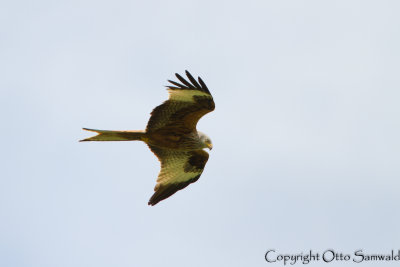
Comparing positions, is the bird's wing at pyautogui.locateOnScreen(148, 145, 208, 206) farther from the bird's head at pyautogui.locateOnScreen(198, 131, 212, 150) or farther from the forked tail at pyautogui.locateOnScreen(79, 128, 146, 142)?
the forked tail at pyautogui.locateOnScreen(79, 128, 146, 142)

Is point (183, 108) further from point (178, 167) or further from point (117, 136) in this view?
point (178, 167)

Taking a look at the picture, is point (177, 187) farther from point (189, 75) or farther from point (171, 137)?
point (189, 75)

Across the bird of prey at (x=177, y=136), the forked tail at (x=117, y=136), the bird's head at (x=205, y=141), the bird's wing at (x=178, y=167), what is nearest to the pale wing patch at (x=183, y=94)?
the bird of prey at (x=177, y=136)

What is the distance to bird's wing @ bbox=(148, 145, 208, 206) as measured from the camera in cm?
1294

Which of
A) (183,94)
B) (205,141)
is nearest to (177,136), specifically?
(205,141)

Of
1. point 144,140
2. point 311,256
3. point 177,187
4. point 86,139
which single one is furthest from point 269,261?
point 86,139

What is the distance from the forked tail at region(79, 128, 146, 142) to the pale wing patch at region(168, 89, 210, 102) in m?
0.87

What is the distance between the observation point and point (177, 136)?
12148 millimetres

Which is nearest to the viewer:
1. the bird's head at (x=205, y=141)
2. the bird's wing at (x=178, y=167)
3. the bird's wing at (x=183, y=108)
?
the bird's wing at (x=183, y=108)

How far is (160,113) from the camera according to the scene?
465 inches

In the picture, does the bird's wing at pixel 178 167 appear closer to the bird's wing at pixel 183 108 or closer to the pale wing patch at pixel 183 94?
the bird's wing at pixel 183 108

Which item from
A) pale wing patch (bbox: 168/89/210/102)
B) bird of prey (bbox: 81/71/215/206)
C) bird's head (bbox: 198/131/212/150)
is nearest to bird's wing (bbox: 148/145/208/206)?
bird of prey (bbox: 81/71/215/206)

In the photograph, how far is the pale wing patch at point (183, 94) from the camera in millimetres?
11500

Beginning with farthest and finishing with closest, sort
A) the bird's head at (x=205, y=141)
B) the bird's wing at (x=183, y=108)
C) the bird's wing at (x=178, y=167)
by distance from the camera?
the bird's wing at (x=178, y=167) → the bird's head at (x=205, y=141) → the bird's wing at (x=183, y=108)
